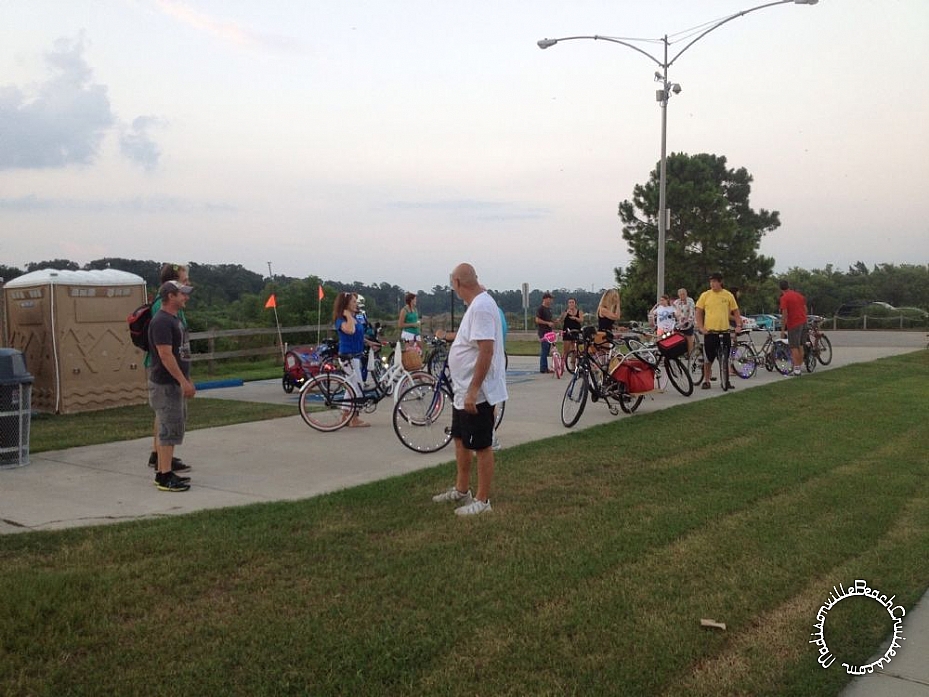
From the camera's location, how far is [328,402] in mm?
10094

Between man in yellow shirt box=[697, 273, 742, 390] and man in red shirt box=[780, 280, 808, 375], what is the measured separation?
2449 mm

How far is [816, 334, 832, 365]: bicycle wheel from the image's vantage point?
18.1 metres

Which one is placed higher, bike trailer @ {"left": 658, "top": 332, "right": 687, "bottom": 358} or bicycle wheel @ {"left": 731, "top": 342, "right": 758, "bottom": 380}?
bike trailer @ {"left": 658, "top": 332, "right": 687, "bottom": 358}

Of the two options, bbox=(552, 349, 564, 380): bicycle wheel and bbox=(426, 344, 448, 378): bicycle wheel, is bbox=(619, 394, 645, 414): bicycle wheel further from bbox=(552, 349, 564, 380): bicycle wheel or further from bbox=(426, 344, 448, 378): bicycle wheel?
bbox=(552, 349, 564, 380): bicycle wheel

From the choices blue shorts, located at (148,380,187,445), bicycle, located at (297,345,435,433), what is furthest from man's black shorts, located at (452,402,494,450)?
bicycle, located at (297,345,435,433)

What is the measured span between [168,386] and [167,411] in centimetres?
21

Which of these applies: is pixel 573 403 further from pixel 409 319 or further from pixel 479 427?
pixel 409 319

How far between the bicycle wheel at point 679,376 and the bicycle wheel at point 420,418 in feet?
17.0

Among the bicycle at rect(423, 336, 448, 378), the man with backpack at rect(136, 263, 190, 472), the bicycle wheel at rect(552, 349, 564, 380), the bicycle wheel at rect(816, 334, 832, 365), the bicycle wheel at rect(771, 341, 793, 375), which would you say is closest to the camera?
the man with backpack at rect(136, 263, 190, 472)

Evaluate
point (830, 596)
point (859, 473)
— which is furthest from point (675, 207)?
point (830, 596)

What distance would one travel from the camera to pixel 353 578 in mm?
4648

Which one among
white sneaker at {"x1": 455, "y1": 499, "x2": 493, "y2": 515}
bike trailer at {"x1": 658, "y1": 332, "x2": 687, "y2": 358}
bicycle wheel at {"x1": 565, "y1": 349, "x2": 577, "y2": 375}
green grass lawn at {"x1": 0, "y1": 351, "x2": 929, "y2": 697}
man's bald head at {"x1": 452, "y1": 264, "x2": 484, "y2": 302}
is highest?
man's bald head at {"x1": 452, "y1": 264, "x2": 484, "y2": 302}

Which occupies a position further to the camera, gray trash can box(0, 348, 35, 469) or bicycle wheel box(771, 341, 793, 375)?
bicycle wheel box(771, 341, 793, 375)

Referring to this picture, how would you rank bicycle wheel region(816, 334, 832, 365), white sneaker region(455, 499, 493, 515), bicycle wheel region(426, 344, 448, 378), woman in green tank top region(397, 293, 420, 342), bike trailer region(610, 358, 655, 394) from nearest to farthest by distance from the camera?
white sneaker region(455, 499, 493, 515), bike trailer region(610, 358, 655, 394), bicycle wheel region(426, 344, 448, 378), woman in green tank top region(397, 293, 420, 342), bicycle wheel region(816, 334, 832, 365)
